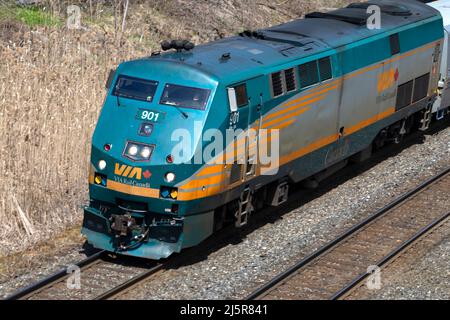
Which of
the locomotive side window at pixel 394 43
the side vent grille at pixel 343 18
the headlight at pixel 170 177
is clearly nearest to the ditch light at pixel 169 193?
the headlight at pixel 170 177

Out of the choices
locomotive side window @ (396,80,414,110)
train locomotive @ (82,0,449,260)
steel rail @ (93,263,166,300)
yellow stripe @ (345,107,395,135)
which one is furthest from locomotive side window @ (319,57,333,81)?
steel rail @ (93,263,166,300)

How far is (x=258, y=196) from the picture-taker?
16.4 m

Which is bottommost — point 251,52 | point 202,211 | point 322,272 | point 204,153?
point 322,272

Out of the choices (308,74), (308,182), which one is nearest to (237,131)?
(308,74)

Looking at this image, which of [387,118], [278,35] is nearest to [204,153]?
[278,35]

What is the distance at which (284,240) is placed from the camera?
1591 centimetres

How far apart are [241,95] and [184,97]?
38.2 inches

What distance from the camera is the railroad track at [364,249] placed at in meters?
14.0

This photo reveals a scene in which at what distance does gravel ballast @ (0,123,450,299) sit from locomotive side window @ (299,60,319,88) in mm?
2506

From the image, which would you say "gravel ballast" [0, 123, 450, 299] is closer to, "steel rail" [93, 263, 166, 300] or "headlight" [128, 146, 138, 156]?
"steel rail" [93, 263, 166, 300]

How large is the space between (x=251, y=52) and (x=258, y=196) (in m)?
2.57

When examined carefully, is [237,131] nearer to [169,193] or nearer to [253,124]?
[253,124]

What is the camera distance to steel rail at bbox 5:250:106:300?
518 inches
